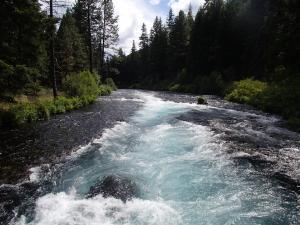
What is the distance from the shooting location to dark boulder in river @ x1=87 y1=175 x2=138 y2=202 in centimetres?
821

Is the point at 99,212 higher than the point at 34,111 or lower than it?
lower

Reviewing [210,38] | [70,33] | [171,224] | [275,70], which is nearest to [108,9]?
[70,33]

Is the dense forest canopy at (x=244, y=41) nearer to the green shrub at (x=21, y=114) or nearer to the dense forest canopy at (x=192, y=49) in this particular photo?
the dense forest canopy at (x=192, y=49)

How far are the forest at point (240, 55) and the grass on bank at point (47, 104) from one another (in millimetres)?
13880

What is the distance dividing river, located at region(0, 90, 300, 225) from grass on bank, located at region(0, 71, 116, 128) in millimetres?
1475

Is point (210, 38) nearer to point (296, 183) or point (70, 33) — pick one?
point (70, 33)

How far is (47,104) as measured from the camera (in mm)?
20906

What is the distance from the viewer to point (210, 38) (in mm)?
51875

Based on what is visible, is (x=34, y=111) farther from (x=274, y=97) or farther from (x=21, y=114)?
(x=274, y=97)

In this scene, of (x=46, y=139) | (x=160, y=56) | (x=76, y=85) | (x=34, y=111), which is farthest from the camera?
(x=160, y=56)

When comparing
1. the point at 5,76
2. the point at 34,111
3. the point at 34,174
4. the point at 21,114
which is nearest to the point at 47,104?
the point at 34,111

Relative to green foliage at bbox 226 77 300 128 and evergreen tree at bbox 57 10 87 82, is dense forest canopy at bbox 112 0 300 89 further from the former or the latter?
evergreen tree at bbox 57 10 87 82

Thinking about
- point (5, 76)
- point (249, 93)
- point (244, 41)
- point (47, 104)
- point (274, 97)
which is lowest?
point (47, 104)

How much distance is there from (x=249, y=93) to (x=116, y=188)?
78.7 feet
